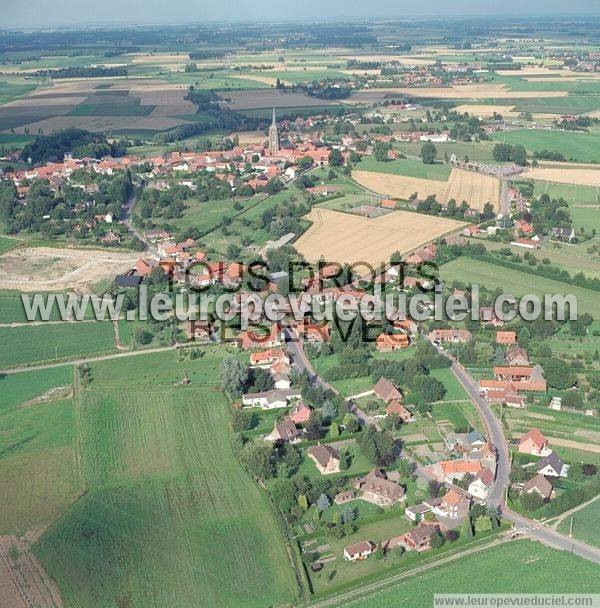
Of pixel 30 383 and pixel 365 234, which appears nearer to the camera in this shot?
pixel 30 383

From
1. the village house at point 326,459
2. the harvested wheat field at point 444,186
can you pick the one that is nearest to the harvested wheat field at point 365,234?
the harvested wheat field at point 444,186

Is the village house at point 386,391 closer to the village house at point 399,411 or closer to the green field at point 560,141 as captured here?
the village house at point 399,411

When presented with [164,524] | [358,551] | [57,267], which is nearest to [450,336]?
[358,551]

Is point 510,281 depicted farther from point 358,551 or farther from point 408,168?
point 408,168

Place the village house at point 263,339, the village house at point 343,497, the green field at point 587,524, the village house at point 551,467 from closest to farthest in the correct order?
the green field at point 587,524 < the village house at point 343,497 < the village house at point 551,467 < the village house at point 263,339

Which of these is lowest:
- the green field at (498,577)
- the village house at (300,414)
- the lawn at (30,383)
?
the green field at (498,577)

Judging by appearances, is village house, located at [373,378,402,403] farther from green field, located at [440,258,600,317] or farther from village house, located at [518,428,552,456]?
green field, located at [440,258,600,317]
